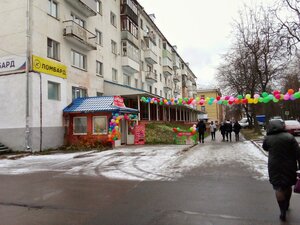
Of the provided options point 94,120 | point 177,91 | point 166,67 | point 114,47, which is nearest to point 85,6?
point 114,47

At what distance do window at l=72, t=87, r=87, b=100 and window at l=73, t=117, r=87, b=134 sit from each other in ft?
6.42

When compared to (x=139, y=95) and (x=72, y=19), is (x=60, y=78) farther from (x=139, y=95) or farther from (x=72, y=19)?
(x=139, y=95)

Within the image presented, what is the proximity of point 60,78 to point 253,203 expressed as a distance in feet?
54.0

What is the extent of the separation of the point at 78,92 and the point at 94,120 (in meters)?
3.24

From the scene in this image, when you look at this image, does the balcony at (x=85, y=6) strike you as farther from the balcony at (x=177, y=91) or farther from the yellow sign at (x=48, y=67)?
the balcony at (x=177, y=91)

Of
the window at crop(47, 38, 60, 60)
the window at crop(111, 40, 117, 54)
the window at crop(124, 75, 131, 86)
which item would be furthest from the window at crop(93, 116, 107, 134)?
the window at crop(124, 75, 131, 86)

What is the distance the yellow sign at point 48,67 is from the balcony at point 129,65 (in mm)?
9269

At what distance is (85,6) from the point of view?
72.6 ft

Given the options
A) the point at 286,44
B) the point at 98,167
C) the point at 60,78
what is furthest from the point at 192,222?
the point at 60,78

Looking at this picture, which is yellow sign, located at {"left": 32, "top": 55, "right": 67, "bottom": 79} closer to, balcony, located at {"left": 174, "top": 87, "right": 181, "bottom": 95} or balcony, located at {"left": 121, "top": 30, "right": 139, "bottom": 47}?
balcony, located at {"left": 121, "top": 30, "right": 139, "bottom": 47}

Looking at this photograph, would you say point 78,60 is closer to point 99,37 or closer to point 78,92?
point 78,92

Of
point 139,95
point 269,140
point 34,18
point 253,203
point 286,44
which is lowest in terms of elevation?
point 253,203

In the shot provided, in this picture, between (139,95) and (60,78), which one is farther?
(139,95)

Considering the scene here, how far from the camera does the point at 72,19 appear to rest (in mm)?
21672
